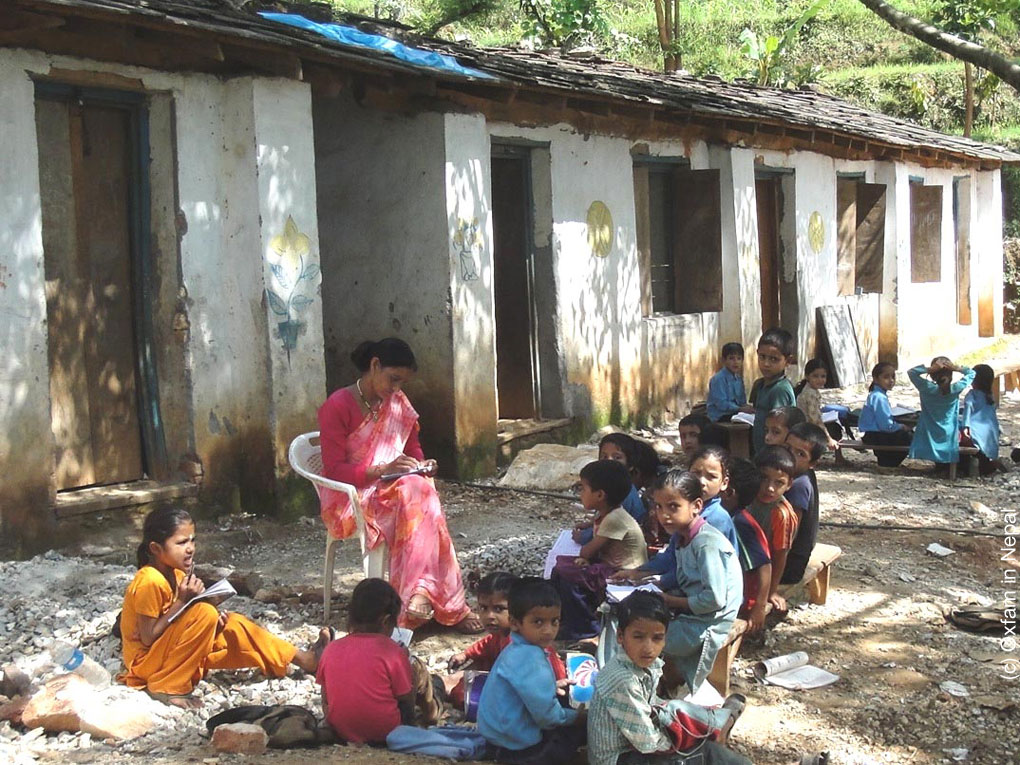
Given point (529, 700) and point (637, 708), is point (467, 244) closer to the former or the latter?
point (529, 700)

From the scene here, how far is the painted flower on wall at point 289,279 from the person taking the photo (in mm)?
7391

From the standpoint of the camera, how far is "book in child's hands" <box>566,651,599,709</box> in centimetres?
441

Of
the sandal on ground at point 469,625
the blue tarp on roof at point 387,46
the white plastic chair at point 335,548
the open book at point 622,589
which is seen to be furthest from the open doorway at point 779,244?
the open book at point 622,589

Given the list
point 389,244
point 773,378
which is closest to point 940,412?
point 773,378

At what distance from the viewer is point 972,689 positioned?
4941 millimetres

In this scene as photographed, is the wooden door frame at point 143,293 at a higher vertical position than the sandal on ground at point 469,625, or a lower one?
higher

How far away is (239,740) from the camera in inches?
158

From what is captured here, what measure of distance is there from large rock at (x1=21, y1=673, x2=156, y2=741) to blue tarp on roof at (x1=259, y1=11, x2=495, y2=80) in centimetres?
459

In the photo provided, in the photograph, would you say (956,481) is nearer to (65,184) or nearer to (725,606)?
(725,606)

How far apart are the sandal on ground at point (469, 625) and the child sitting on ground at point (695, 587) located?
1142mm

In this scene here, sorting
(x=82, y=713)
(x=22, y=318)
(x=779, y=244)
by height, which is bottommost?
(x=82, y=713)

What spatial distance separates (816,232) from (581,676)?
34.2 ft

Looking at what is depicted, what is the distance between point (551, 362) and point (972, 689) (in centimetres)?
546

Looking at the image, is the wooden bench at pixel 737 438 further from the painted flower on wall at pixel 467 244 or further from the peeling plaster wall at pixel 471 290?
the painted flower on wall at pixel 467 244
